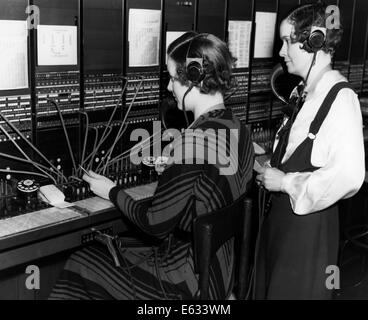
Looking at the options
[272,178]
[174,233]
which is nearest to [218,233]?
[174,233]

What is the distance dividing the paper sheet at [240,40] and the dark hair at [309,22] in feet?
3.12

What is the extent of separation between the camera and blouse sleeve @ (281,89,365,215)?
68.7 inches

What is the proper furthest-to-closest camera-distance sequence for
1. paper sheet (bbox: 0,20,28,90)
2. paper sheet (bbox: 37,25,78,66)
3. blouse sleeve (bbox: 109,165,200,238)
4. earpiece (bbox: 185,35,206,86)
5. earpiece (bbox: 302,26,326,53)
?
paper sheet (bbox: 37,25,78,66) → paper sheet (bbox: 0,20,28,90) → earpiece (bbox: 302,26,326,53) → earpiece (bbox: 185,35,206,86) → blouse sleeve (bbox: 109,165,200,238)

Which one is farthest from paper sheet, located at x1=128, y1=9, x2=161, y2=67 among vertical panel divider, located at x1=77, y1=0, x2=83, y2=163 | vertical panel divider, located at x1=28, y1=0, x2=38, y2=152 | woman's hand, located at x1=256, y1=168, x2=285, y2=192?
woman's hand, located at x1=256, y1=168, x2=285, y2=192

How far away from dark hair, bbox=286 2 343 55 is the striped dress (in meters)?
→ 0.41

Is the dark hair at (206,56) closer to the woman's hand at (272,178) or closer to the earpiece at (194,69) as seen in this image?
the earpiece at (194,69)

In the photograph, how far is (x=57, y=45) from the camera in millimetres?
2125

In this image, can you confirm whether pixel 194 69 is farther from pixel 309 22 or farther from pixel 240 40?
pixel 240 40

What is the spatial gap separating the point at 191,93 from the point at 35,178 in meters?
0.79

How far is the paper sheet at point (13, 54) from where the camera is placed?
1.96 metres

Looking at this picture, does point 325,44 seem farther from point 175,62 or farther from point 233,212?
point 233,212

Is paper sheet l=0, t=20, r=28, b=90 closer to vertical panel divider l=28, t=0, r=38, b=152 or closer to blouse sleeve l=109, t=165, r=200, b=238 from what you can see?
vertical panel divider l=28, t=0, r=38, b=152

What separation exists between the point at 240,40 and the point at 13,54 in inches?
52.2

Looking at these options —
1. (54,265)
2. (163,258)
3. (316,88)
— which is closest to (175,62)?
(316,88)
